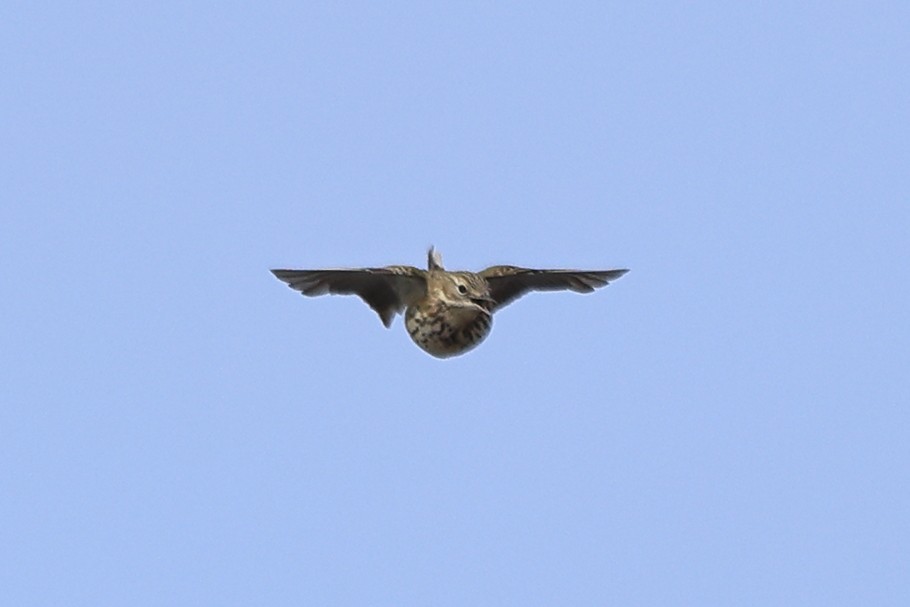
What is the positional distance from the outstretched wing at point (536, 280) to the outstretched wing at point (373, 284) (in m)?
0.86

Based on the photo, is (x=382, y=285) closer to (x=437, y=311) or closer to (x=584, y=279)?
→ (x=437, y=311)

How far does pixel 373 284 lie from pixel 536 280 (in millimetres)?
1917

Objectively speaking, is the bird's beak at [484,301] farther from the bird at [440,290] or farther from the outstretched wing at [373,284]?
the outstretched wing at [373,284]

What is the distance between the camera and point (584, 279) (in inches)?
781

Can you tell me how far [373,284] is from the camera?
19.0 m

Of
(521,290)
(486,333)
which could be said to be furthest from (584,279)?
(486,333)

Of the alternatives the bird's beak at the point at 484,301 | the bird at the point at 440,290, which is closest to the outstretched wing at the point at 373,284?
the bird at the point at 440,290

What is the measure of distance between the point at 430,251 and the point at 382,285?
70 centimetres

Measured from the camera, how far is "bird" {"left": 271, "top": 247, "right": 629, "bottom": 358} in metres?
17.9

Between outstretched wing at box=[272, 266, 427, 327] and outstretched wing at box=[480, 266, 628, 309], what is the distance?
860mm

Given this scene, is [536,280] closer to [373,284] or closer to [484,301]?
[484,301]

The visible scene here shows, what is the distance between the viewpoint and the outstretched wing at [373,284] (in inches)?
719

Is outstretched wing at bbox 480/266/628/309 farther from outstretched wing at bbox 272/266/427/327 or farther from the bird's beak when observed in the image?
outstretched wing at bbox 272/266/427/327

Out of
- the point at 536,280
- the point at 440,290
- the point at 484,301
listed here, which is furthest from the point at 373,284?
the point at 536,280
